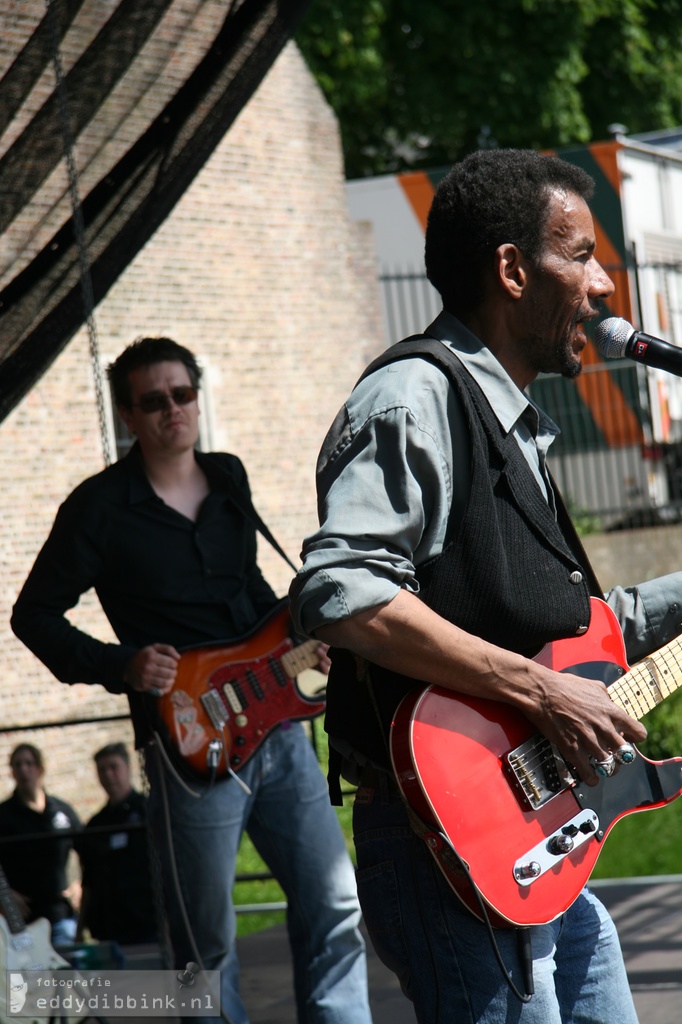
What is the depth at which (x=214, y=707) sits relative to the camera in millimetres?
3801

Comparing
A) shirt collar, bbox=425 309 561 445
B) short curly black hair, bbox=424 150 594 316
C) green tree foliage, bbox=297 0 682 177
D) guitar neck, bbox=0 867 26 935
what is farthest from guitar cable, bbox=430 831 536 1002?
green tree foliage, bbox=297 0 682 177

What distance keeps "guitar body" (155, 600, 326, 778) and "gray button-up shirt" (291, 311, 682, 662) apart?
1.69m

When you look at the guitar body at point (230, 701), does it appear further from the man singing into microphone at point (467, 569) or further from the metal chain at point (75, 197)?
the man singing into microphone at point (467, 569)

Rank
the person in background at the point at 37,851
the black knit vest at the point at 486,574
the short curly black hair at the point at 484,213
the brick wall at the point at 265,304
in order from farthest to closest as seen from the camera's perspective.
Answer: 1. the brick wall at the point at 265,304
2. the person in background at the point at 37,851
3. the short curly black hair at the point at 484,213
4. the black knit vest at the point at 486,574

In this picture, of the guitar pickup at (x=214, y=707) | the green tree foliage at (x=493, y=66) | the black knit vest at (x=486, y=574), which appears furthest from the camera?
the green tree foliage at (x=493, y=66)

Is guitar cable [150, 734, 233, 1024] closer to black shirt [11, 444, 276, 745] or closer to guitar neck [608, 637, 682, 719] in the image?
black shirt [11, 444, 276, 745]

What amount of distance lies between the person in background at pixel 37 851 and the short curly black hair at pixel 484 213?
14.1ft

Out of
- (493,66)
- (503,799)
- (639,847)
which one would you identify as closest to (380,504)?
(503,799)

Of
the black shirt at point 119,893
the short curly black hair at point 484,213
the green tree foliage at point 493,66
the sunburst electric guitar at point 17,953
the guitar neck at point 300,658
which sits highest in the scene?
the green tree foliage at point 493,66

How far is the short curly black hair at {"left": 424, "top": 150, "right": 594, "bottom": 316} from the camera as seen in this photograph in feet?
7.50

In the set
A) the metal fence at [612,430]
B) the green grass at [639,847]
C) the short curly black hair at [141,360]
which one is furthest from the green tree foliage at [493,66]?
the short curly black hair at [141,360]

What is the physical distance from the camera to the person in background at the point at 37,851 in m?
6.17

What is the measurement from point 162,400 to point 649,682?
196 cm

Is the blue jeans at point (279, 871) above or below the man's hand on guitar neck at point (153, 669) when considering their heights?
below
